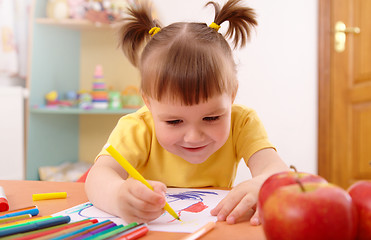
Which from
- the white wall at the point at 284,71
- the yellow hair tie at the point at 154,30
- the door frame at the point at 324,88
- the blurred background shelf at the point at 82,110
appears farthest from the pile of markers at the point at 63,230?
the door frame at the point at 324,88

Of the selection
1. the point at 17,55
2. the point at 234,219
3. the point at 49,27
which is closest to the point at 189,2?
the point at 49,27

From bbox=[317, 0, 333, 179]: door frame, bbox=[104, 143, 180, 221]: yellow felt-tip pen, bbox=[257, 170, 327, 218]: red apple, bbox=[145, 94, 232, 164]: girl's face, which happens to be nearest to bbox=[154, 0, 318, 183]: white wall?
bbox=[317, 0, 333, 179]: door frame

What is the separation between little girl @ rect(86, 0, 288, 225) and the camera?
59cm

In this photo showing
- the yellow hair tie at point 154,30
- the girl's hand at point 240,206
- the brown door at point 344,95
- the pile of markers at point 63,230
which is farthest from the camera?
the brown door at point 344,95

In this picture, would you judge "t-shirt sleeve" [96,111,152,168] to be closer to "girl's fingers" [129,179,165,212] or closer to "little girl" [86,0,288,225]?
"little girl" [86,0,288,225]

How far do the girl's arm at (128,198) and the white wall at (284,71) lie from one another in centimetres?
210

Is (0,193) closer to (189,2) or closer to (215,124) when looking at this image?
(215,124)

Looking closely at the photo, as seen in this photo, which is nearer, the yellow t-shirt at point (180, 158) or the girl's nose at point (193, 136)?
the girl's nose at point (193, 136)

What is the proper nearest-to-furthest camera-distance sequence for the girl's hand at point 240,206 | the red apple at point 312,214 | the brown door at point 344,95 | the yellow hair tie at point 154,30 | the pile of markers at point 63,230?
the red apple at point 312,214 → the pile of markers at point 63,230 → the girl's hand at point 240,206 → the yellow hair tie at point 154,30 → the brown door at point 344,95

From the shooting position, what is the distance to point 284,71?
2672 millimetres

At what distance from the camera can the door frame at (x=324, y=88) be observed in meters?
2.64

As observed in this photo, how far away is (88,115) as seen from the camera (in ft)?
9.02

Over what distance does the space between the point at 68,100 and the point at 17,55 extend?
380 millimetres

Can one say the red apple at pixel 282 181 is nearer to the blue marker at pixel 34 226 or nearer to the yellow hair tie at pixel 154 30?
the blue marker at pixel 34 226
